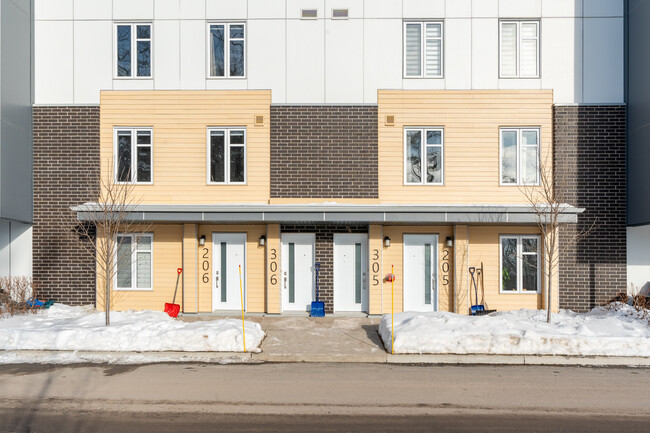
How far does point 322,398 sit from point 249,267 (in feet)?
23.6

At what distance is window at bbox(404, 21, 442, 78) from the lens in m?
14.0

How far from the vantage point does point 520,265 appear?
1381cm

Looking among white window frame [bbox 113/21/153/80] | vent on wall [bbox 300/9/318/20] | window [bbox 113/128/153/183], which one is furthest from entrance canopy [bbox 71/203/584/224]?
vent on wall [bbox 300/9/318/20]

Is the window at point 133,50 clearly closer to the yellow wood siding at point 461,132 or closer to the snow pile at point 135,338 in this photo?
the yellow wood siding at point 461,132

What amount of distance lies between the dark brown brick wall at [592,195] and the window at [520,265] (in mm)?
730

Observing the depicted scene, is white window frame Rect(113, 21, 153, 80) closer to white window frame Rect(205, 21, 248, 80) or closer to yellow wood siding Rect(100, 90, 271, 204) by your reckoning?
yellow wood siding Rect(100, 90, 271, 204)

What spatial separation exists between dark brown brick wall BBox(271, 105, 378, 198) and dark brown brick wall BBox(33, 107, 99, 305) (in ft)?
17.8

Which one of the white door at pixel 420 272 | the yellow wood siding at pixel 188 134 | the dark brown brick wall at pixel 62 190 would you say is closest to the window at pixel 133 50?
the yellow wood siding at pixel 188 134

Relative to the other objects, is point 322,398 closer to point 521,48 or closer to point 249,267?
point 249,267

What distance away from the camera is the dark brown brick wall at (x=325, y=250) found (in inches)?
544

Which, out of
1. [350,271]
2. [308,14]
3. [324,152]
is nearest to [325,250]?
[350,271]

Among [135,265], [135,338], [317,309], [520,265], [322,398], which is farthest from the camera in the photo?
[135,265]

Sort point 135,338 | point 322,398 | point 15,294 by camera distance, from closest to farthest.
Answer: point 322,398
point 135,338
point 15,294

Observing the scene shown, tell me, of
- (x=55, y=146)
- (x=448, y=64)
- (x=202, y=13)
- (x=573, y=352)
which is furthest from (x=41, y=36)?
(x=573, y=352)
